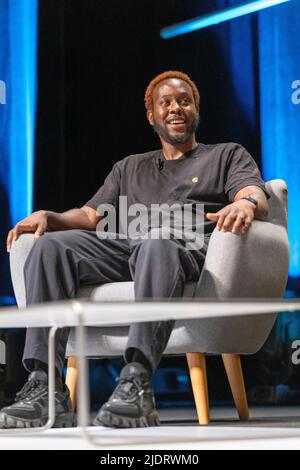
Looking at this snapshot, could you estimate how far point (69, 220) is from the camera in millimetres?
2352

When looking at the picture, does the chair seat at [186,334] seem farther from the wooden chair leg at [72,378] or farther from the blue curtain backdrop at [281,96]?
the blue curtain backdrop at [281,96]

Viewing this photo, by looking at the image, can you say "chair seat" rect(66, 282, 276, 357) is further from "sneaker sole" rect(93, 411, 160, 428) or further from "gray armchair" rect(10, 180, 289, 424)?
"sneaker sole" rect(93, 411, 160, 428)

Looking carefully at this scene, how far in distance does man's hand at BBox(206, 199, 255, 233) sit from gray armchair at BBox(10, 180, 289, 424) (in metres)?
0.03

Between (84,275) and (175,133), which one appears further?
(175,133)

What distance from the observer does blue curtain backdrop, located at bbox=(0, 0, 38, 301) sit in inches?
139

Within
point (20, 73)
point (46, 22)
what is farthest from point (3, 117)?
point (46, 22)

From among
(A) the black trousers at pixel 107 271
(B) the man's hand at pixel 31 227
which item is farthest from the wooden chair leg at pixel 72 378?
(B) the man's hand at pixel 31 227

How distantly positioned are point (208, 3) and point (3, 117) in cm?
113

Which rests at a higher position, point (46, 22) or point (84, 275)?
point (46, 22)

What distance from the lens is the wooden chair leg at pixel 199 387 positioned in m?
1.99

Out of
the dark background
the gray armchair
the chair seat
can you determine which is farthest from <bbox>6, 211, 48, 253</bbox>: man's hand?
the dark background

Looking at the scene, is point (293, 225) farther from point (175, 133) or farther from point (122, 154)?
point (175, 133)

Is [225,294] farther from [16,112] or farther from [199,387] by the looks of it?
[16,112]

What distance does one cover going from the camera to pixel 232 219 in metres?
1.93
